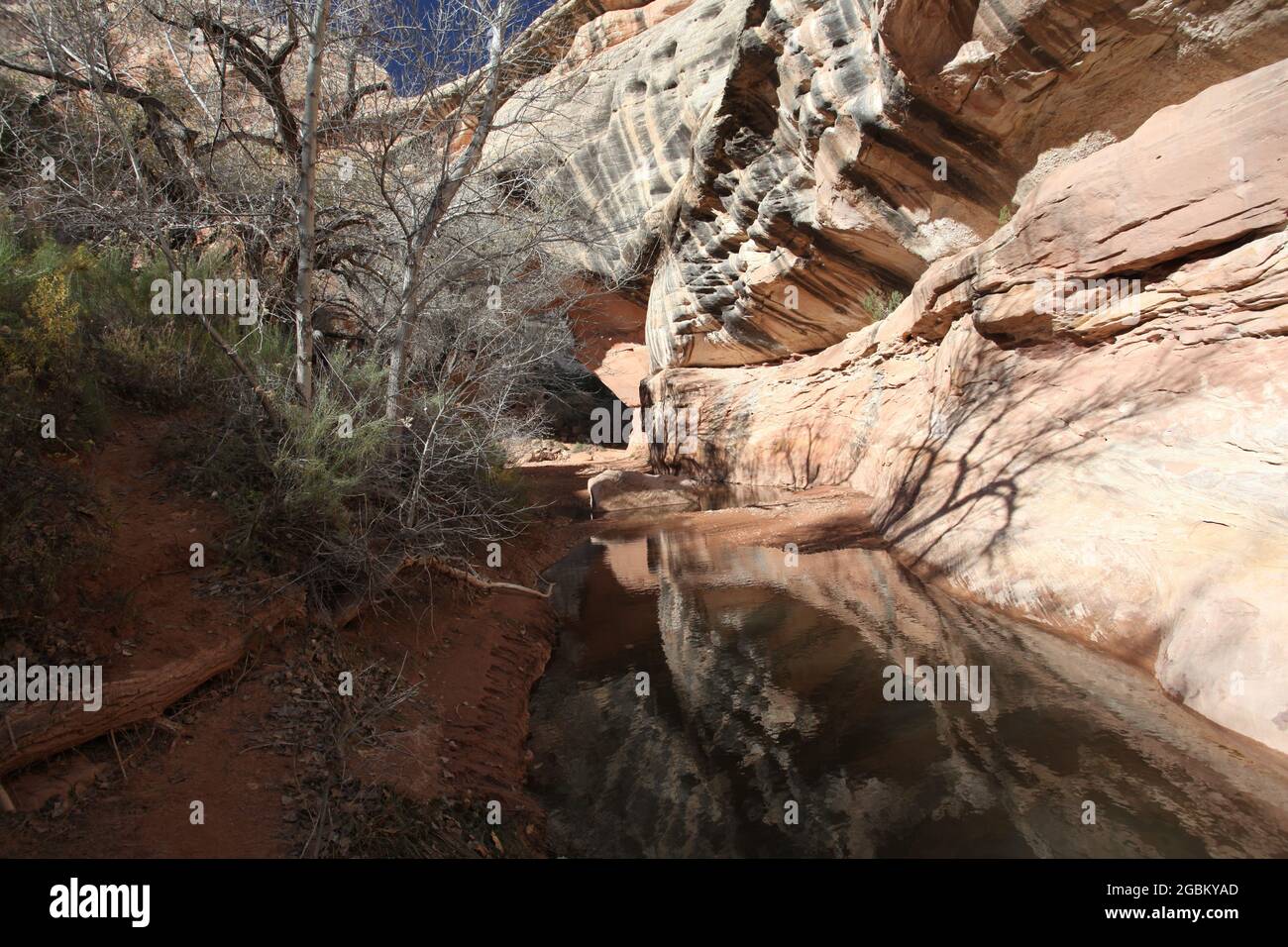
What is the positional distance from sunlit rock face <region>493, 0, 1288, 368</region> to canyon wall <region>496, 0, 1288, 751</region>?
5cm

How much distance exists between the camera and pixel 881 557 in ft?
25.7

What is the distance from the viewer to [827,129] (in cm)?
1128

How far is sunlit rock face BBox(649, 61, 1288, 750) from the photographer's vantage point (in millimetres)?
4125

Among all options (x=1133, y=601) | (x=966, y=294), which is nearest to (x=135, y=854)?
(x=1133, y=601)

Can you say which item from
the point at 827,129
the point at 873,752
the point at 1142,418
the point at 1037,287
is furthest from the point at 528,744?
the point at 827,129

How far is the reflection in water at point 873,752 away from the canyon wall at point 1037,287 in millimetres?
467

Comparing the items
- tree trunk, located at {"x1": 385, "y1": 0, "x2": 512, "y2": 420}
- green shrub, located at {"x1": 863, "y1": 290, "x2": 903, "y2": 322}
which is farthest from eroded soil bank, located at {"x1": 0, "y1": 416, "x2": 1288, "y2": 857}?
green shrub, located at {"x1": 863, "y1": 290, "x2": 903, "y2": 322}

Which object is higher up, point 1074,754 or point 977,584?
point 977,584

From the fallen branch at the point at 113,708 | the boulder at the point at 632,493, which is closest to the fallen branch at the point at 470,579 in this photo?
the fallen branch at the point at 113,708

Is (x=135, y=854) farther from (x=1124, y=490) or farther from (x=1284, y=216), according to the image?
(x=1284, y=216)

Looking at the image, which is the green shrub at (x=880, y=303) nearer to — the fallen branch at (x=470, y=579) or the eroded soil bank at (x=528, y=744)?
the eroded soil bank at (x=528, y=744)

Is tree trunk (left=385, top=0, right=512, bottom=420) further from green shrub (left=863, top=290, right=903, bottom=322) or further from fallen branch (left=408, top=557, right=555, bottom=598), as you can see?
green shrub (left=863, top=290, right=903, bottom=322)

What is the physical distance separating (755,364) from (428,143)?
12.2 metres

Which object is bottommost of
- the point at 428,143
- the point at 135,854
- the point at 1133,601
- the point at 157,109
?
the point at 135,854
